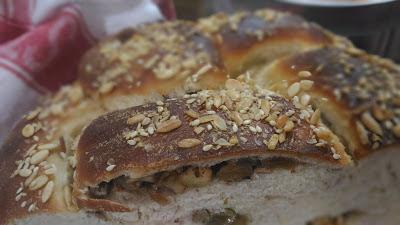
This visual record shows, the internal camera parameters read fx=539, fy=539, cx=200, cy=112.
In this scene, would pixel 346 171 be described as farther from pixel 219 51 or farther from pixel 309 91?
pixel 219 51

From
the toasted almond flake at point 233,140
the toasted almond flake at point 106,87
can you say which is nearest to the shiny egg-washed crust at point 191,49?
the toasted almond flake at point 106,87

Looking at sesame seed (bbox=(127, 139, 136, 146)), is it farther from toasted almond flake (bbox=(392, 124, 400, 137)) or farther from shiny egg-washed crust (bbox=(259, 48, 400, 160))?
toasted almond flake (bbox=(392, 124, 400, 137))

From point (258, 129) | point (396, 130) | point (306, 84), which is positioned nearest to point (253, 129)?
point (258, 129)

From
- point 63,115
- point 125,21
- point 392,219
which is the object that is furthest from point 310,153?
point 125,21

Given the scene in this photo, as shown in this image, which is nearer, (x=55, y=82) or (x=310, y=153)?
(x=310, y=153)

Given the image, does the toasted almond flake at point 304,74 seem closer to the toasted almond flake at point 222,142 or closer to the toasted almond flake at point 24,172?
the toasted almond flake at point 222,142

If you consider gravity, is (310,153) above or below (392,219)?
above

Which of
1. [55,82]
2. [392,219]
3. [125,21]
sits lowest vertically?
[392,219]

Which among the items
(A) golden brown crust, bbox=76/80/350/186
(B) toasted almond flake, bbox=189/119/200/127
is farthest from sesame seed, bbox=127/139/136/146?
(B) toasted almond flake, bbox=189/119/200/127
